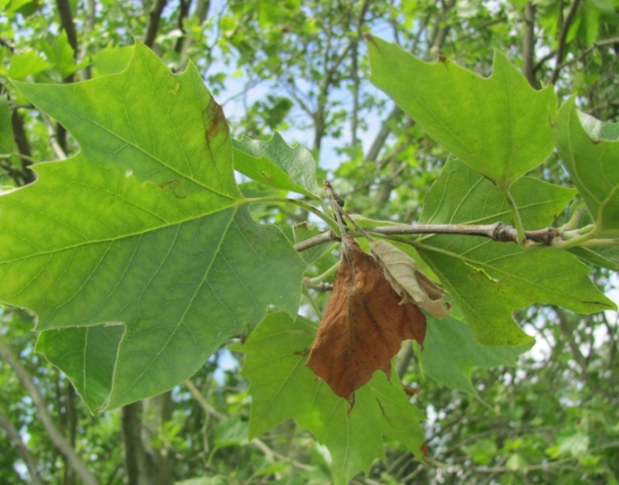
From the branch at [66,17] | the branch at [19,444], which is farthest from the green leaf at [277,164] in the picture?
the branch at [19,444]

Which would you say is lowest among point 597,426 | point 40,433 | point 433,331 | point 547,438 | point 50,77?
point 40,433

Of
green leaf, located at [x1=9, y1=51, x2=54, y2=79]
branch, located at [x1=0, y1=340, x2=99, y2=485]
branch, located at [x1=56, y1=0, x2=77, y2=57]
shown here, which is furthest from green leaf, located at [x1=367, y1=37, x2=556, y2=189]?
branch, located at [x1=0, y1=340, x2=99, y2=485]

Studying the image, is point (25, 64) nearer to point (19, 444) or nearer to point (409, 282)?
point (409, 282)

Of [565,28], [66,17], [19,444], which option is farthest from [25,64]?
[565,28]

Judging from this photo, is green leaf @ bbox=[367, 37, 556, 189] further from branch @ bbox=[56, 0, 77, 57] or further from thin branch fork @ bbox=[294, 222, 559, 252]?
branch @ bbox=[56, 0, 77, 57]

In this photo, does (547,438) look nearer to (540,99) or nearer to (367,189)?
(367,189)

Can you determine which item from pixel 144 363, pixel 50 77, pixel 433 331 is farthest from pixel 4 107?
pixel 433 331
